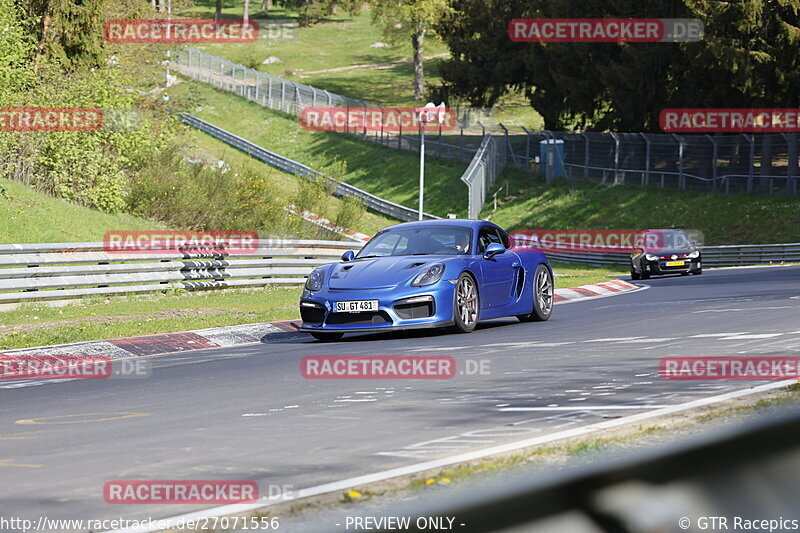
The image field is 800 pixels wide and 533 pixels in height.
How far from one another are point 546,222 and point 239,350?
37.8 metres

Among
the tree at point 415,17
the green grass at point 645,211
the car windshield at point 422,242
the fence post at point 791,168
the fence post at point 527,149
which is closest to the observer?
the car windshield at point 422,242

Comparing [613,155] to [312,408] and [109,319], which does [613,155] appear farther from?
[312,408]

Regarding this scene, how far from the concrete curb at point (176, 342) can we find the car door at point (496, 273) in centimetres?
266

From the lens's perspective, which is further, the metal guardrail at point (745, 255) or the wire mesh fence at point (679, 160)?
the wire mesh fence at point (679, 160)

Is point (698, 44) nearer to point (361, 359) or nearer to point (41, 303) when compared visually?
point (41, 303)

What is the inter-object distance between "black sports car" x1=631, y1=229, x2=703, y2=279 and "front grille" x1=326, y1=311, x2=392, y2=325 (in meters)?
19.5

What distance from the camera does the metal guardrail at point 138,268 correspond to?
17.9 metres

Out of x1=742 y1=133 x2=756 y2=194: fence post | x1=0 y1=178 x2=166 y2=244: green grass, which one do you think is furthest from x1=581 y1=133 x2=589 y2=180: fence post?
x1=0 y1=178 x2=166 y2=244: green grass

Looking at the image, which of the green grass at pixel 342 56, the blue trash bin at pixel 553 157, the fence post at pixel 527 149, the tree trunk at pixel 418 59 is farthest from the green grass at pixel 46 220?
the tree trunk at pixel 418 59

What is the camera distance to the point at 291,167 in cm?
5947

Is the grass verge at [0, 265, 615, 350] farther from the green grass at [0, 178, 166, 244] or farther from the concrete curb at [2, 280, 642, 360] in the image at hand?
the green grass at [0, 178, 166, 244]

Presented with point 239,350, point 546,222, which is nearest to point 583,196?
point 546,222

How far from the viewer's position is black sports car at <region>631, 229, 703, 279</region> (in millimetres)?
30828

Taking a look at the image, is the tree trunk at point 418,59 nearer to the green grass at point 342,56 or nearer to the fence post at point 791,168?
the green grass at point 342,56
